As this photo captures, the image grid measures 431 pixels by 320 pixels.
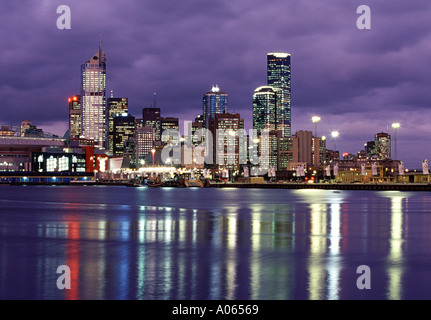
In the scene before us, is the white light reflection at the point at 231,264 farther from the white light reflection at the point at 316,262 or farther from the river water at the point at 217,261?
the white light reflection at the point at 316,262

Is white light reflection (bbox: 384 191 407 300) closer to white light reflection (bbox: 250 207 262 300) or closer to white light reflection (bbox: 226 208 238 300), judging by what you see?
white light reflection (bbox: 250 207 262 300)

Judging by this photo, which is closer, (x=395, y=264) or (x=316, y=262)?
(x=395, y=264)

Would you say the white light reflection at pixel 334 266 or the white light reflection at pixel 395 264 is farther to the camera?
the white light reflection at pixel 395 264

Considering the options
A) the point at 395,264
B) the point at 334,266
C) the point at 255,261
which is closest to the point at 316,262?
the point at 334,266

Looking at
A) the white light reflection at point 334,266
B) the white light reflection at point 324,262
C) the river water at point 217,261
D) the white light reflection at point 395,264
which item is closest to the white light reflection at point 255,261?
the river water at point 217,261

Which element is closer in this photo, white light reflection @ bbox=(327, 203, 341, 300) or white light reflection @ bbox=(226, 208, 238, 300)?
white light reflection @ bbox=(327, 203, 341, 300)

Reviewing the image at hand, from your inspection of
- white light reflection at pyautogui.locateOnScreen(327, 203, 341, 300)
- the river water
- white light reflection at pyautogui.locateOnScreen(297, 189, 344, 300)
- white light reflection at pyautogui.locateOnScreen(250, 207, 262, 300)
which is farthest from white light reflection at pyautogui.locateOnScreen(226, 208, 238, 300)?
white light reflection at pyautogui.locateOnScreen(327, 203, 341, 300)

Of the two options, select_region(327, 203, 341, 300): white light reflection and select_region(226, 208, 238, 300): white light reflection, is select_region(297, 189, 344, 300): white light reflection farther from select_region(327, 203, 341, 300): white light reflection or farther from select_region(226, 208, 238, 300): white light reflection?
select_region(226, 208, 238, 300): white light reflection

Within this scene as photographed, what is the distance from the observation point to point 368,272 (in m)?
21.0

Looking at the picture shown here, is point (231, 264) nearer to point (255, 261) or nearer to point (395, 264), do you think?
point (255, 261)

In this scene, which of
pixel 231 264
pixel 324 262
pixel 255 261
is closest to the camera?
pixel 231 264
